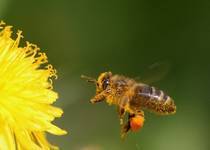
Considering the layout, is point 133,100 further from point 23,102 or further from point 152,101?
point 23,102

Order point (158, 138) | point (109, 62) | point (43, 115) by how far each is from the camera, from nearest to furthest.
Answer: point (43, 115) → point (158, 138) → point (109, 62)

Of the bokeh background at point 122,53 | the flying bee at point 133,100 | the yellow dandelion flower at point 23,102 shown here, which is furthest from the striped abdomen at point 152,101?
the bokeh background at point 122,53

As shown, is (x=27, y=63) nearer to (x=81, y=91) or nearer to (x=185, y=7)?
(x=81, y=91)

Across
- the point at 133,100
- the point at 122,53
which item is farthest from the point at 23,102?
the point at 122,53

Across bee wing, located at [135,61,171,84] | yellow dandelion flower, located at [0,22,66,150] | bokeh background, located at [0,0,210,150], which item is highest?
bokeh background, located at [0,0,210,150]

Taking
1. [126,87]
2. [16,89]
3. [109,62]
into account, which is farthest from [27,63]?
[109,62]

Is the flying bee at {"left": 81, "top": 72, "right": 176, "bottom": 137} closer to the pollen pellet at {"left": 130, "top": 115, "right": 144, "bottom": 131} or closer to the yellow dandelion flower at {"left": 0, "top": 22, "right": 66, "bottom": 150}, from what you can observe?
the pollen pellet at {"left": 130, "top": 115, "right": 144, "bottom": 131}

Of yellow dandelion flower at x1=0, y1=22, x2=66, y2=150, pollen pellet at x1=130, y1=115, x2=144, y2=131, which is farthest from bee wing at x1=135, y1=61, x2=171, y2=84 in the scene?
yellow dandelion flower at x1=0, y1=22, x2=66, y2=150
